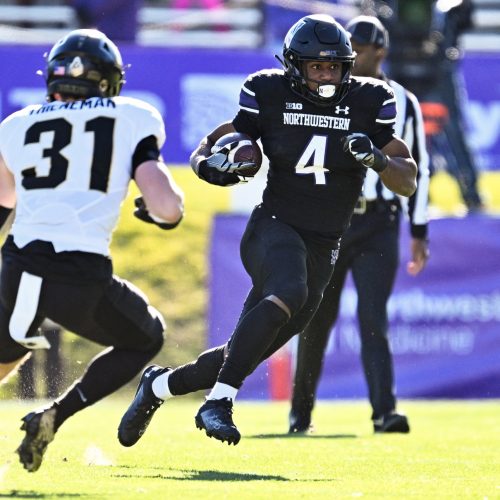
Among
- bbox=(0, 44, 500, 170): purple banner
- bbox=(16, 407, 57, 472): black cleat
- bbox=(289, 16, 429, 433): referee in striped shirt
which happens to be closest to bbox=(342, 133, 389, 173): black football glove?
bbox=(16, 407, 57, 472): black cleat

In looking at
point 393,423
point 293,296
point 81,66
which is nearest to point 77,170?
point 81,66

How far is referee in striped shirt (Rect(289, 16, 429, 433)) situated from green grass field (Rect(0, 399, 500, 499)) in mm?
224

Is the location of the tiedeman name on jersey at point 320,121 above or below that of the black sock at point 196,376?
above

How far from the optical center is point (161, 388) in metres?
5.87

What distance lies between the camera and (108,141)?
500cm

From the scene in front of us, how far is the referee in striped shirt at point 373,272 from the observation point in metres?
7.44

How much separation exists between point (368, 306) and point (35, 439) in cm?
294

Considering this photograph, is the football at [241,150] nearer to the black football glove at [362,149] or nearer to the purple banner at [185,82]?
the black football glove at [362,149]

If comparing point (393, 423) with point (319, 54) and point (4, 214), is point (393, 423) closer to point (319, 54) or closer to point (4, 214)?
point (319, 54)

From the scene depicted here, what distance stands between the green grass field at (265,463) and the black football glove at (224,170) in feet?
3.63

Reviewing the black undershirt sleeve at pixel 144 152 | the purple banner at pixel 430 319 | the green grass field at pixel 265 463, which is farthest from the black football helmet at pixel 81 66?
the purple banner at pixel 430 319

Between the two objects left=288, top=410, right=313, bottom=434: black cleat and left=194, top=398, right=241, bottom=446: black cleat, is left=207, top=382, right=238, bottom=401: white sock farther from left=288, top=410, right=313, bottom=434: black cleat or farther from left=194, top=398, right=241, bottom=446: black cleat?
left=288, top=410, right=313, bottom=434: black cleat

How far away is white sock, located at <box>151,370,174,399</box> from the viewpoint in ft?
19.2

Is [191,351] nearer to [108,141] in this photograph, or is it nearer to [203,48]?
[203,48]
